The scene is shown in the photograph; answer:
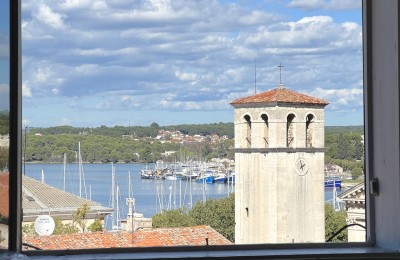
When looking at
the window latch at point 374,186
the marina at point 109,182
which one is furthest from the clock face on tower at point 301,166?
the window latch at point 374,186

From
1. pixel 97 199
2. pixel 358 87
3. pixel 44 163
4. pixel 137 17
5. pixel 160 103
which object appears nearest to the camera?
pixel 358 87

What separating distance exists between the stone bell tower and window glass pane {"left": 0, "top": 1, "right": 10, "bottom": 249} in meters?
16.3

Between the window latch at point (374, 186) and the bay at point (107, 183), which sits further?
the bay at point (107, 183)

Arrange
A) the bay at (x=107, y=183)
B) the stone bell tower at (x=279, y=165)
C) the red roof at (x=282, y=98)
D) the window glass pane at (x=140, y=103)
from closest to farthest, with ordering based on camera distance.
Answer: the window glass pane at (x=140, y=103) < the bay at (x=107, y=183) < the red roof at (x=282, y=98) < the stone bell tower at (x=279, y=165)

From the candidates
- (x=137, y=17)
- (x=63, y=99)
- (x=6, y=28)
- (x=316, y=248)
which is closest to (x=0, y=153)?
(x=6, y=28)

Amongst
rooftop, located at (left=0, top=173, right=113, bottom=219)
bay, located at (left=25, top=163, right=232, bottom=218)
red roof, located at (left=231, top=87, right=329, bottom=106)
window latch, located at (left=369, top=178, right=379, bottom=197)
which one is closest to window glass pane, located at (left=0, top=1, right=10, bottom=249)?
rooftop, located at (left=0, top=173, right=113, bottom=219)

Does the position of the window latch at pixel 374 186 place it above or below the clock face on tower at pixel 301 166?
above

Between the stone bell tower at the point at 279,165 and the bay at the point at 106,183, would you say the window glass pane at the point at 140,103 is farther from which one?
the stone bell tower at the point at 279,165

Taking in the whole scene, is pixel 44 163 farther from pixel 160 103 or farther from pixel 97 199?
pixel 97 199

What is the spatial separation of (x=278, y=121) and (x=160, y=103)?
52.9 feet

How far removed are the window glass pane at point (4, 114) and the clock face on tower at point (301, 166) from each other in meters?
19.3

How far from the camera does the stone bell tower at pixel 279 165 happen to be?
1841 cm

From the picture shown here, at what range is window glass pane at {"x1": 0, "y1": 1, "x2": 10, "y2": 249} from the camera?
3.20ft

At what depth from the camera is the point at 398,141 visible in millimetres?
982
